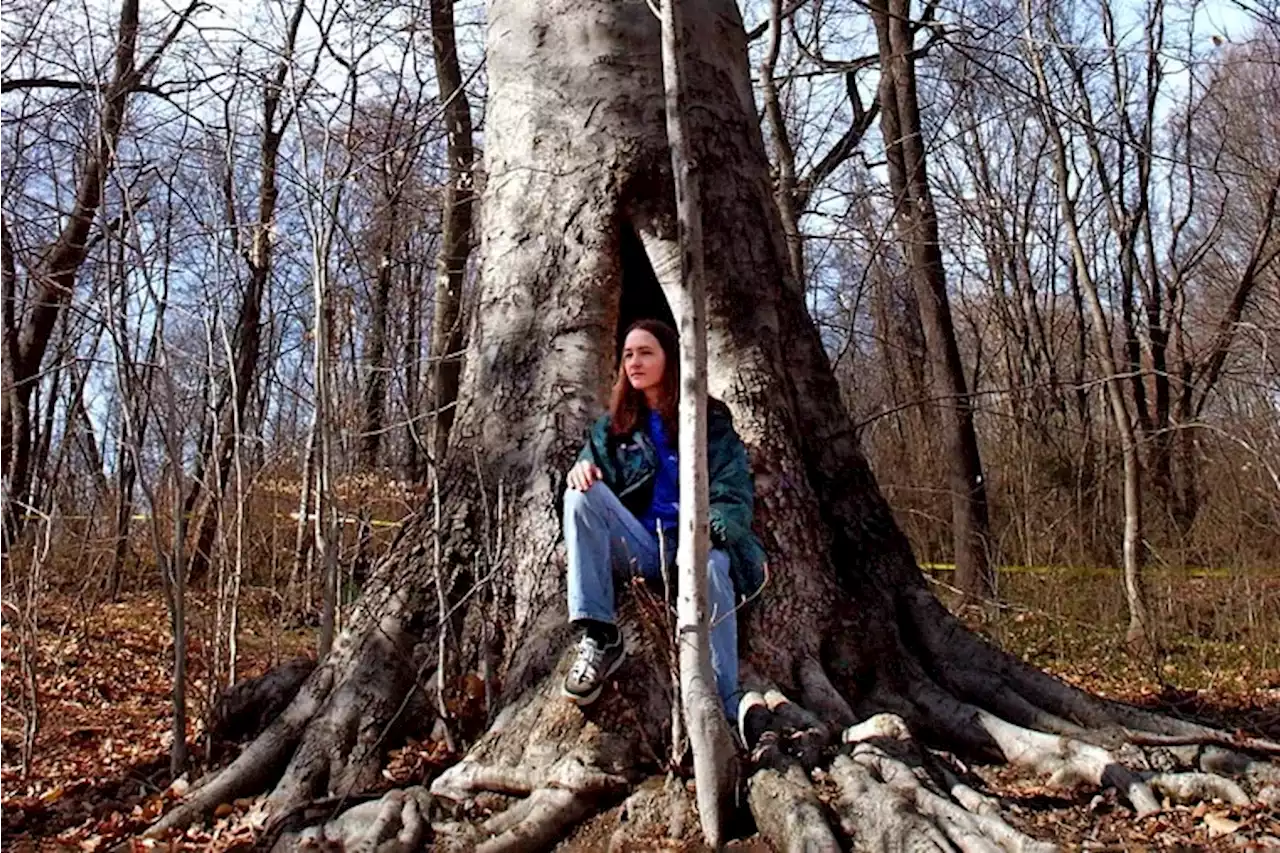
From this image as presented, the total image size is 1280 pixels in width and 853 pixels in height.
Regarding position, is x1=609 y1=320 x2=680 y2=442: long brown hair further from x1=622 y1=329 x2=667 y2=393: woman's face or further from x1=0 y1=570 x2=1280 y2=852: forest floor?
x1=0 y1=570 x2=1280 y2=852: forest floor

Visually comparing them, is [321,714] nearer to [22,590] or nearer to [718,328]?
[718,328]

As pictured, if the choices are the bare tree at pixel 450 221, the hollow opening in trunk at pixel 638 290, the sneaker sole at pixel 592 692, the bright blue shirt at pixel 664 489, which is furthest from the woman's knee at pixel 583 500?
the bare tree at pixel 450 221

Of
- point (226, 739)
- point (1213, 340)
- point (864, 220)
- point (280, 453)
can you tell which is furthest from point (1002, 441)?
point (226, 739)

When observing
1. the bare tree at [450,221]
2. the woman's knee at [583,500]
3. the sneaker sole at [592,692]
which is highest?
the bare tree at [450,221]

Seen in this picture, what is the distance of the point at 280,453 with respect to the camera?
9.20m

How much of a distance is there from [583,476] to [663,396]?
385mm

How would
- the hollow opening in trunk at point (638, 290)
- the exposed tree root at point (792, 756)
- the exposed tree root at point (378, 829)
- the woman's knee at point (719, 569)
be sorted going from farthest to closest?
the hollow opening in trunk at point (638, 290)
the woman's knee at point (719, 569)
the exposed tree root at point (378, 829)
the exposed tree root at point (792, 756)

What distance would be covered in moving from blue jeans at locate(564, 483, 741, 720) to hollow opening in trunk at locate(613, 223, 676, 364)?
3.36 ft

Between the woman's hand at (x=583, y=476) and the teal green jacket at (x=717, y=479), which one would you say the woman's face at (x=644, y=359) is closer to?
the teal green jacket at (x=717, y=479)

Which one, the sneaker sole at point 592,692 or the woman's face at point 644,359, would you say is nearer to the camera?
the sneaker sole at point 592,692

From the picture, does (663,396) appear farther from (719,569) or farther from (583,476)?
(719,569)

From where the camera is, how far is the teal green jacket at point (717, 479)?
3.42 m

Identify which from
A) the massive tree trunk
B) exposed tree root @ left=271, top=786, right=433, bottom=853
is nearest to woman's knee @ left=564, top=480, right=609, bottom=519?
the massive tree trunk

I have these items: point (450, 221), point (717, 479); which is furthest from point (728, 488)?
point (450, 221)
